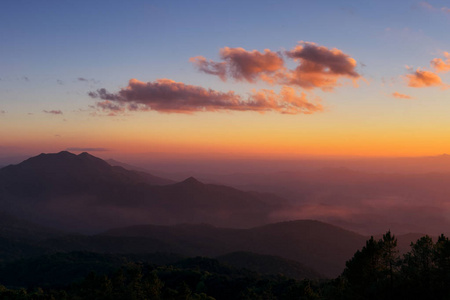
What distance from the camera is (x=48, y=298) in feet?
212

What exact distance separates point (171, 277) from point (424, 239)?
9988 centimetres

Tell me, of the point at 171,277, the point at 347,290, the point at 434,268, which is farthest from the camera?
the point at 171,277

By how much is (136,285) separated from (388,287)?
4159 centimetres

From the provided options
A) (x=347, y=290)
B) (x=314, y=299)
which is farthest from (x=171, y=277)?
(x=347, y=290)

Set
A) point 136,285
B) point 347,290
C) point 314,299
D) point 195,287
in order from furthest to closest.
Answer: point 195,287 < point 136,285 < point 314,299 < point 347,290

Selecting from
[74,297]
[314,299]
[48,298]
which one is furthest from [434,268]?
[48,298]

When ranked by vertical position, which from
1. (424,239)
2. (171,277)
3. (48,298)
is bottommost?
(171,277)

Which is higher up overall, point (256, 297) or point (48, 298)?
point (48, 298)

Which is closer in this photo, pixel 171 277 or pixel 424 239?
pixel 424 239

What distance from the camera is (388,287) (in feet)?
152

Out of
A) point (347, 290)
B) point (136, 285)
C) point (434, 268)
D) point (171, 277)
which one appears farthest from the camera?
point (171, 277)

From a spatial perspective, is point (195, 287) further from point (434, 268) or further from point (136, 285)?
point (434, 268)

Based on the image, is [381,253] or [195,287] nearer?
[381,253]

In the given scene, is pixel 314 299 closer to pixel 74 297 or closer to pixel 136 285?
pixel 136 285
